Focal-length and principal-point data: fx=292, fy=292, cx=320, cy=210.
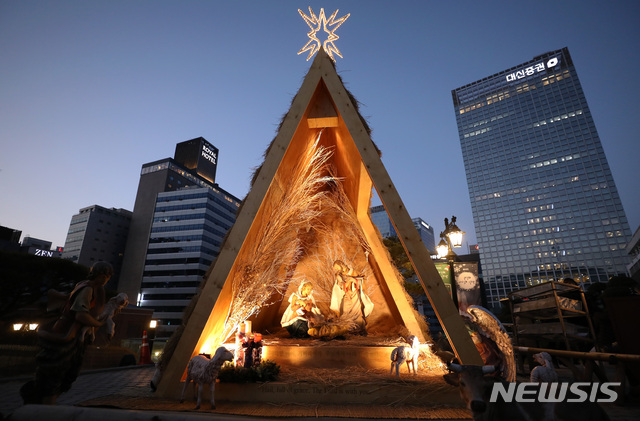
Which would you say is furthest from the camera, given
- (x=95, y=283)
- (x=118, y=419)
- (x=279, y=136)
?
(x=279, y=136)

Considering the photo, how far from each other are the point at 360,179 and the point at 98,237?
93.6 metres

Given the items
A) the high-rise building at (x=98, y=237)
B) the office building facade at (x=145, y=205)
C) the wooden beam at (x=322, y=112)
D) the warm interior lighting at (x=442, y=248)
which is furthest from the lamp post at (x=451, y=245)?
the high-rise building at (x=98, y=237)

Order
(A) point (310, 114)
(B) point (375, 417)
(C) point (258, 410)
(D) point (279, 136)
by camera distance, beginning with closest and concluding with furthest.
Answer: (B) point (375, 417), (C) point (258, 410), (D) point (279, 136), (A) point (310, 114)

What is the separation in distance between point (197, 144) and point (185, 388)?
10848 centimetres

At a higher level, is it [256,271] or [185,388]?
[256,271]

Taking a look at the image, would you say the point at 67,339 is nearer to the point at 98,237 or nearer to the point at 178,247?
the point at 178,247

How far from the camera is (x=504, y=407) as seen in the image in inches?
86.6

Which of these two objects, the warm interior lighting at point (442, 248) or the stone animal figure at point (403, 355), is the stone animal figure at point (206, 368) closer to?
the stone animal figure at point (403, 355)

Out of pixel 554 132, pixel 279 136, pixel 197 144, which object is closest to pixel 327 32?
pixel 279 136

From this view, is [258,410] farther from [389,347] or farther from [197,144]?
[197,144]

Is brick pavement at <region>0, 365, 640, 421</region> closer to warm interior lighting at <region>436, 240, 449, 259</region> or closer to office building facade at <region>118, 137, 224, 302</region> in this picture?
warm interior lighting at <region>436, 240, 449, 259</region>

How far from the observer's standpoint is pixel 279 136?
5.87 metres

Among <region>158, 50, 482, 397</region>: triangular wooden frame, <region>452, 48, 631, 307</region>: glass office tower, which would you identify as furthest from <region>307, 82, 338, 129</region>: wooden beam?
<region>452, 48, 631, 307</region>: glass office tower

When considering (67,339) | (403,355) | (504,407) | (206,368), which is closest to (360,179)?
(403,355)
